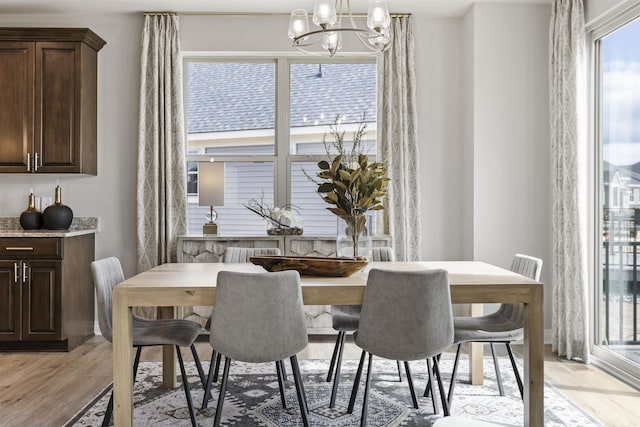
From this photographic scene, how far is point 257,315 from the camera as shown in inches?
97.4

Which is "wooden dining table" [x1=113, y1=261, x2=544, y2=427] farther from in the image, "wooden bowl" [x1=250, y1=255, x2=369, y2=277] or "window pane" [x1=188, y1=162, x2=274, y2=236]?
"window pane" [x1=188, y1=162, x2=274, y2=236]

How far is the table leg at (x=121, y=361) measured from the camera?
2.54m

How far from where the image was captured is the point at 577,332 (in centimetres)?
409

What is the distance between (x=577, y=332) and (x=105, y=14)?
178 inches

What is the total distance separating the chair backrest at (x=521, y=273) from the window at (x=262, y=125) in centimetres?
207

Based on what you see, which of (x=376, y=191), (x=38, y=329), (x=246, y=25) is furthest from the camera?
(x=246, y=25)

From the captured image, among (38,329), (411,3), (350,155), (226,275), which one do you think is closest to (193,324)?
(226,275)

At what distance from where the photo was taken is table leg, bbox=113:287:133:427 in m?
2.54

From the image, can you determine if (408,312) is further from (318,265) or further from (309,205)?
(309,205)

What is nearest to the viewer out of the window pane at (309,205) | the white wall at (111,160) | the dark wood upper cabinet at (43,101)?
the dark wood upper cabinet at (43,101)

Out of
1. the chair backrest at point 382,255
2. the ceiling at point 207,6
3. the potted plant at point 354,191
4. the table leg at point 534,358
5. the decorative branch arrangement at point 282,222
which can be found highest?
the ceiling at point 207,6

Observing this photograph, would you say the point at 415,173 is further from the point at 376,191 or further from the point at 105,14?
the point at 105,14

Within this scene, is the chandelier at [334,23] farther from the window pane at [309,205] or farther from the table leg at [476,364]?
the window pane at [309,205]

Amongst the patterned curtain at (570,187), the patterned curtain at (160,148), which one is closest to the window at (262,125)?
the patterned curtain at (160,148)
